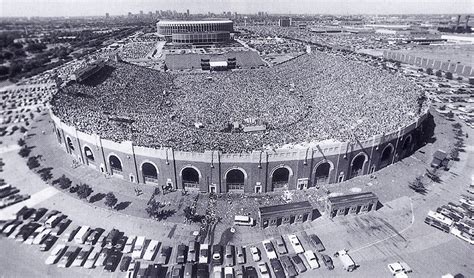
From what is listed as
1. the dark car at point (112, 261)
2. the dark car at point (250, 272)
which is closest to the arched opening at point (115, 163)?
the dark car at point (112, 261)

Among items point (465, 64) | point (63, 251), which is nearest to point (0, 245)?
point (63, 251)

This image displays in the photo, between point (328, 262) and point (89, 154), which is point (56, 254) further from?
point (328, 262)

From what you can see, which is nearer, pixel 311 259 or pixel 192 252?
pixel 311 259

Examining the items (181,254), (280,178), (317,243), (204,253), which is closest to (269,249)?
(317,243)

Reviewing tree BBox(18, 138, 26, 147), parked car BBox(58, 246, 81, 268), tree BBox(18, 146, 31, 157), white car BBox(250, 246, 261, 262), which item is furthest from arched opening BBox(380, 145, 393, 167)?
tree BBox(18, 138, 26, 147)

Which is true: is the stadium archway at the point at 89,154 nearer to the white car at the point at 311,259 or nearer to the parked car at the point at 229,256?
the parked car at the point at 229,256

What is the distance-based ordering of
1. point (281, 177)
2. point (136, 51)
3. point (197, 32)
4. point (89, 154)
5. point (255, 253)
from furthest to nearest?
point (197, 32)
point (136, 51)
point (89, 154)
point (281, 177)
point (255, 253)
